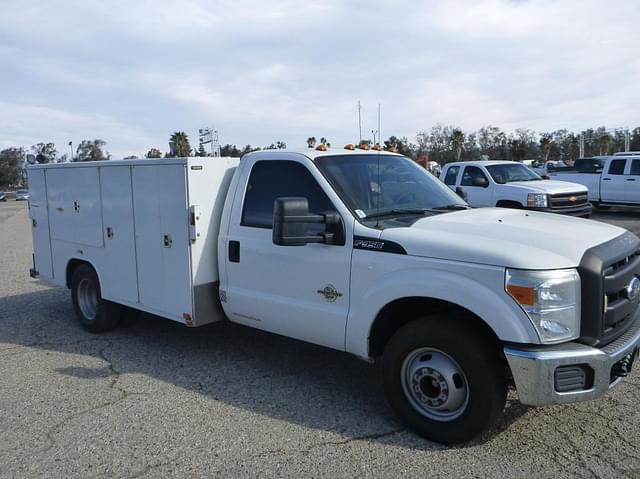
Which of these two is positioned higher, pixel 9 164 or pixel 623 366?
pixel 9 164

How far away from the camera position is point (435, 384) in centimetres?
371

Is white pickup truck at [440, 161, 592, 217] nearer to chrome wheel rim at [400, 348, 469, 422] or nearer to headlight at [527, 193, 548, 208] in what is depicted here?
headlight at [527, 193, 548, 208]

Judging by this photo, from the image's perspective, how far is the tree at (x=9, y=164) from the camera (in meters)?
93.8

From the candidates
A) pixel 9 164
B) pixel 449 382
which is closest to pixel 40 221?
pixel 449 382

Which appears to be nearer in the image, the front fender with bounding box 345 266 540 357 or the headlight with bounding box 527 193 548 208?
the front fender with bounding box 345 266 540 357

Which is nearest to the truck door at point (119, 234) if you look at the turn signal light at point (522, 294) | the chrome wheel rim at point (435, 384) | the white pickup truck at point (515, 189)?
the chrome wheel rim at point (435, 384)

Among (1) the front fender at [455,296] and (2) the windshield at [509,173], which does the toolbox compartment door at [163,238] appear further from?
(2) the windshield at [509,173]

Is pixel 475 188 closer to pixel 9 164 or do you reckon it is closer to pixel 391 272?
pixel 391 272

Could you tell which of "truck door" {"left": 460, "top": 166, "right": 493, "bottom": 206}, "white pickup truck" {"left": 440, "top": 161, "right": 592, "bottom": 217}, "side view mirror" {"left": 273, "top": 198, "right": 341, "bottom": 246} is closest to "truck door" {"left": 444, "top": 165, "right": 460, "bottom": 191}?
"white pickup truck" {"left": 440, "top": 161, "right": 592, "bottom": 217}

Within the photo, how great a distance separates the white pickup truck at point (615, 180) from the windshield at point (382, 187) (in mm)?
15335

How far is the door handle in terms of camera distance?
486 centimetres

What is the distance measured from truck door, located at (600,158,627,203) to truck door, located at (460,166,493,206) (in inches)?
281

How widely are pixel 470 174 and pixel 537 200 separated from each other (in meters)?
2.01

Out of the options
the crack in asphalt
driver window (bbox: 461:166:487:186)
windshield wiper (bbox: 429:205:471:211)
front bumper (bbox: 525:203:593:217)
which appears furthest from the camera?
driver window (bbox: 461:166:487:186)
